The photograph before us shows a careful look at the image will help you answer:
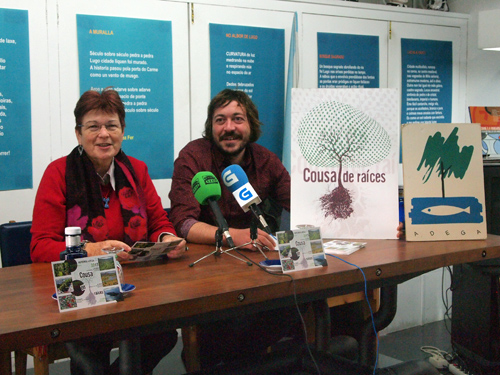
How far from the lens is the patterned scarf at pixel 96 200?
182 centimetres

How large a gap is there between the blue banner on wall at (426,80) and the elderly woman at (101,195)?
239 centimetres

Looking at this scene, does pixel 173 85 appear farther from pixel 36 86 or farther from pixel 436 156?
pixel 436 156

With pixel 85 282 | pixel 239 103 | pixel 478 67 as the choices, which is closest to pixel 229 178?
pixel 85 282

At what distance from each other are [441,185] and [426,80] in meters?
2.29

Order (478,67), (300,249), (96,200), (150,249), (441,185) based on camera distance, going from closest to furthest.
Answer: (300,249) → (150,249) → (441,185) → (96,200) → (478,67)

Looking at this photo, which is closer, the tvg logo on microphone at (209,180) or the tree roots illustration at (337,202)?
the tvg logo on microphone at (209,180)

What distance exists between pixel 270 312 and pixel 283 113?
62.4 inches

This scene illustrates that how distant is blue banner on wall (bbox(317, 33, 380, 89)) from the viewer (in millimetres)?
3352

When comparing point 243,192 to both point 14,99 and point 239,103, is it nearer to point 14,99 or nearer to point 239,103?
point 239,103

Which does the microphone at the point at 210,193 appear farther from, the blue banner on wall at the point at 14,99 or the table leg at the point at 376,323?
the blue banner on wall at the point at 14,99

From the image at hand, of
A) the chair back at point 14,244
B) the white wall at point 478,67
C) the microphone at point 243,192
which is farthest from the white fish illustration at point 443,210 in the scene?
the white wall at point 478,67

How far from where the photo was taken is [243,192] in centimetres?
149

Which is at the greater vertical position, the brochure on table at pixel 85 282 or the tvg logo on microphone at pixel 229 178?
the tvg logo on microphone at pixel 229 178

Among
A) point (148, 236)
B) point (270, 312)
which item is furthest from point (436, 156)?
point (148, 236)
